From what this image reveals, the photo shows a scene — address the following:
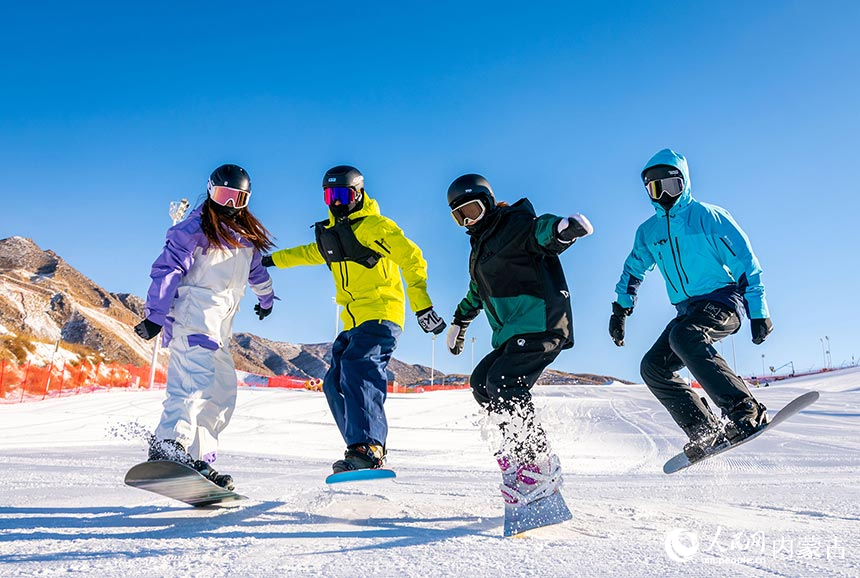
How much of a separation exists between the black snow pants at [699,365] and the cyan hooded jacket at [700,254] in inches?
4.6

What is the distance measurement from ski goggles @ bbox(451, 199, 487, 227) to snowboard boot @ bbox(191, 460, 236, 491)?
1938mm

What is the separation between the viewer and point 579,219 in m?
2.96

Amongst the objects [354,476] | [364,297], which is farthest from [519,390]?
[364,297]

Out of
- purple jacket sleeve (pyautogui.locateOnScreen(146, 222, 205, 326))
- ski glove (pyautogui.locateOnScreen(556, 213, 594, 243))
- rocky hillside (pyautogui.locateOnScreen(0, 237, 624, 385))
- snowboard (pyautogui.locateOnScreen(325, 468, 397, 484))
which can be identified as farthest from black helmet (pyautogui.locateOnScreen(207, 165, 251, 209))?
rocky hillside (pyautogui.locateOnScreen(0, 237, 624, 385))

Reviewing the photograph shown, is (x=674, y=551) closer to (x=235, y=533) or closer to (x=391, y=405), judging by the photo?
(x=235, y=533)

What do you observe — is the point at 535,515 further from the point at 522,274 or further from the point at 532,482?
the point at 522,274

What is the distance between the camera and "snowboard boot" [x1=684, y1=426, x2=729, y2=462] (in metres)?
3.68

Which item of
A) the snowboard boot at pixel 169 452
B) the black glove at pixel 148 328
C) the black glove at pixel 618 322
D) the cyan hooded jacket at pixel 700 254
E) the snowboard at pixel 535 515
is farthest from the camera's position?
the black glove at pixel 618 322

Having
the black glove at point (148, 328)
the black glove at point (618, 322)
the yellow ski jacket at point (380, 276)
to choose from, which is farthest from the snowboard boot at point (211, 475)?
the black glove at point (618, 322)

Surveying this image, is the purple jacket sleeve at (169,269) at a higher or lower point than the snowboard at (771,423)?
higher

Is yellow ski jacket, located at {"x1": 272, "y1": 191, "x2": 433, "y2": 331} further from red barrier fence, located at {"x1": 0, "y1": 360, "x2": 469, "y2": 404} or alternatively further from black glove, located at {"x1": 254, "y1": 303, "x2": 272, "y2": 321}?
red barrier fence, located at {"x1": 0, "y1": 360, "x2": 469, "y2": 404}

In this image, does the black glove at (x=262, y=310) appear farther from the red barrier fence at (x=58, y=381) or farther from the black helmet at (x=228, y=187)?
the red barrier fence at (x=58, y=381)

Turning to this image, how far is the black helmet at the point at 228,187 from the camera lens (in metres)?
3.80

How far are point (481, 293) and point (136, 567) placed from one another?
2.21m
